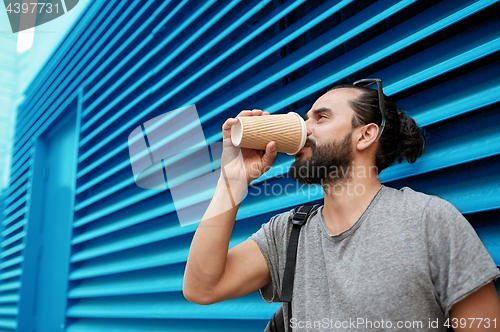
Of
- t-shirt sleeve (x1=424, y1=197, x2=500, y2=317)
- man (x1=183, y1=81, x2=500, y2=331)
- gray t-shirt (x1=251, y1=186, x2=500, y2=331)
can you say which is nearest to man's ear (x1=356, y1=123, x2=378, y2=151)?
man (x1=183, y1=81, x2=500, y2=331)

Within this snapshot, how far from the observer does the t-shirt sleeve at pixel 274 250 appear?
55.8 inches

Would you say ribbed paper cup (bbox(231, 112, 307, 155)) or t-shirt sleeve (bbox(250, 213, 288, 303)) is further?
t-shirt sleeve (bbox(250, 213, 288, 303))

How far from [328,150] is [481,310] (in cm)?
72

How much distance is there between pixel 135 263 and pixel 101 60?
2145 mm

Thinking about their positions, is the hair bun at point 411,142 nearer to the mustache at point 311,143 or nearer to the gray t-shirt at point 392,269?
the gray t-shirt at point 392,269

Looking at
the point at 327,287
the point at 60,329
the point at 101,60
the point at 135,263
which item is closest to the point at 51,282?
the point at 60,329

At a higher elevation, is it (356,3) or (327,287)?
(356,3)

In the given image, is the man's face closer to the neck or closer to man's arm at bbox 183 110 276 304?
the neck

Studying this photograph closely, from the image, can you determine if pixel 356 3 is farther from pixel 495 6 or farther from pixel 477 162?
pixel 477 162

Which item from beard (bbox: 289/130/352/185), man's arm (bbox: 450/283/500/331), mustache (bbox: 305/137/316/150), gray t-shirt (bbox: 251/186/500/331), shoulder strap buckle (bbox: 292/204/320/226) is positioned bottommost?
man's arm (bbox: 450/283/500/331)

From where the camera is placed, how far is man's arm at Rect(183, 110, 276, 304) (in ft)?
4.38

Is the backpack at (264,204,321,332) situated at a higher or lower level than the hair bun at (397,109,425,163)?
lower

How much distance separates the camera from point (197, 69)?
2617 mm

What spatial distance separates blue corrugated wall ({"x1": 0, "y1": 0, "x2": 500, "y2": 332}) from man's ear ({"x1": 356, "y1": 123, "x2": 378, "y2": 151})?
0.20 m
